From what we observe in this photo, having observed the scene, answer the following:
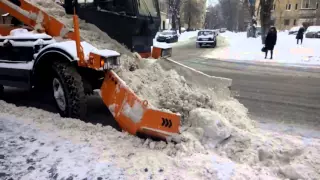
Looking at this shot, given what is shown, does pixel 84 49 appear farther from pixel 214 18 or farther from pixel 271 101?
pixel 214 18

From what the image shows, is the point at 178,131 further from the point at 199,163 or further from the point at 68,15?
the point at 68,15

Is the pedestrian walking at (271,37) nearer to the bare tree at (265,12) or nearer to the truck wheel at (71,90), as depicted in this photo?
the bare tree at (265,12)

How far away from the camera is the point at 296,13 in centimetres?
7081

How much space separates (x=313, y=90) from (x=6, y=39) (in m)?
7.98

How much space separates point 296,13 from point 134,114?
7489 cm

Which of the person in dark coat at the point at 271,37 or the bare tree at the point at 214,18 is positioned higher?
the bare tree at the point at 214,18

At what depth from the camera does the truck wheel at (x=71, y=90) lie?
5055 millimetres

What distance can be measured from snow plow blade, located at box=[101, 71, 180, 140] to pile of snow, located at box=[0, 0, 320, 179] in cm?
15

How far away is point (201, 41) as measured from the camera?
32.1 metres

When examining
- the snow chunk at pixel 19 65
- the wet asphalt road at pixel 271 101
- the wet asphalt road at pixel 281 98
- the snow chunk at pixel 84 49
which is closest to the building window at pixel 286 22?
the wet asphalt road at pixel 281 98

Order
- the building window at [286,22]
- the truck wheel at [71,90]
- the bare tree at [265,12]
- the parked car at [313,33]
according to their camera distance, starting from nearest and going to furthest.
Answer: the truck wheel at [71,90]
the bare tree at [265,12]
the parked car at [313,33]
the building window at [286,22]

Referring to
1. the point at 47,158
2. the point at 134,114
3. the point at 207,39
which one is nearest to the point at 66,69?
the point at 134,114

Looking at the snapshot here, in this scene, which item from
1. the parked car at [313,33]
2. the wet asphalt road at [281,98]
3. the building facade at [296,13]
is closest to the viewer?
the wet asphalt road at [281,98]

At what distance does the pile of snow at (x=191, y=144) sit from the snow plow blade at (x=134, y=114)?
0.48 feet
